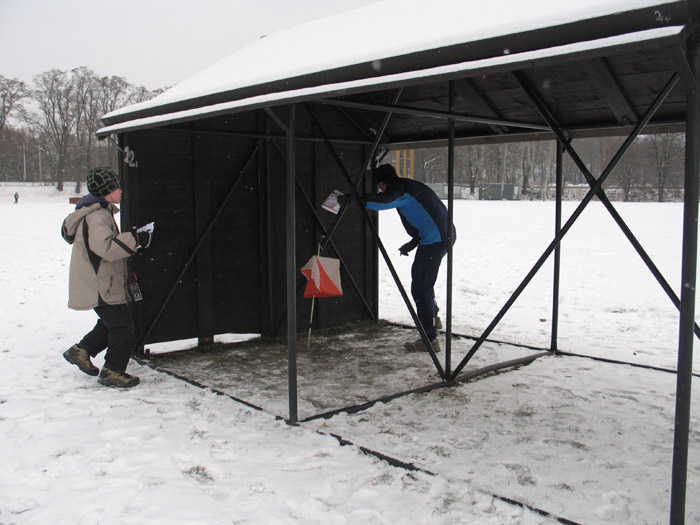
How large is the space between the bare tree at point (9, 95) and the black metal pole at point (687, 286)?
7166 cm

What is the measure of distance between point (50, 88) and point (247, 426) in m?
67.7

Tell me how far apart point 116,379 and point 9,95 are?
2717 inches

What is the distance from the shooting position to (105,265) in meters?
5.36

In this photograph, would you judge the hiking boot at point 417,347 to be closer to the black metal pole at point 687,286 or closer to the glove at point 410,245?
the glove at point 410,245

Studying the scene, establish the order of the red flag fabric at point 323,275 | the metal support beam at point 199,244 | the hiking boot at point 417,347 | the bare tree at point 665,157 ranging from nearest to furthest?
the metal support beam at point 199,244
the red flag fabric at point 323,275
the hiking boot at point 417,347
the bare tree at point 665,157

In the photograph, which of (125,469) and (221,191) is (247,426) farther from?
(221,191)

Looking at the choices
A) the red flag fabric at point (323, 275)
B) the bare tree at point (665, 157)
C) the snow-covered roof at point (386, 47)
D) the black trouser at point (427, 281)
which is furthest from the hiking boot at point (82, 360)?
the bare tree at point (665, 157)

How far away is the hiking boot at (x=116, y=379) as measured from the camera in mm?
5367

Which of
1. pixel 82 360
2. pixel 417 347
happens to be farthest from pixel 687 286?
pixel 82 360

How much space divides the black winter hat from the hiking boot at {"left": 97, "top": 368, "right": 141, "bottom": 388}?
4.96 feet

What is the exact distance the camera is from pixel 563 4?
125 inches

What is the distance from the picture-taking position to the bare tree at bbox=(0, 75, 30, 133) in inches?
2486

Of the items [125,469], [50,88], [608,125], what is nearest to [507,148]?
[50,88]

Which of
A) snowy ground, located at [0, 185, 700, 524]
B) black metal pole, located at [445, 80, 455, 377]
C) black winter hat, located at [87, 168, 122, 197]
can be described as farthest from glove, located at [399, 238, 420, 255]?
black winter hat, located at [87, 168, 122, 197]
